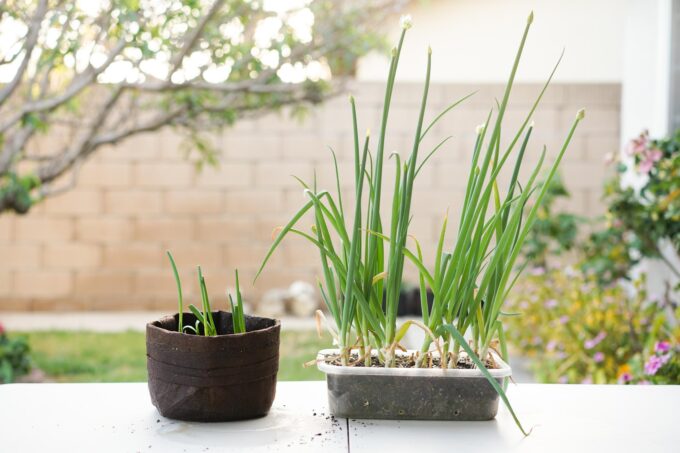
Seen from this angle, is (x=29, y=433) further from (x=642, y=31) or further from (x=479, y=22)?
(x=479, y=22)

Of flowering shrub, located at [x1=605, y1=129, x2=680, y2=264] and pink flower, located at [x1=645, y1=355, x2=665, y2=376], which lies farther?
flowering shrub, located at [x1=605, y1=129, x2=680, y2=264]

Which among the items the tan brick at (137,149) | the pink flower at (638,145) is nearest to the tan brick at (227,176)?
the tan brick at (137,149)

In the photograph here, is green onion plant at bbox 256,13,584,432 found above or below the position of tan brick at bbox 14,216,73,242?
above

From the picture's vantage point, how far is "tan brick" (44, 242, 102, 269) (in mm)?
5551

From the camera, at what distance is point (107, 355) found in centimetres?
406

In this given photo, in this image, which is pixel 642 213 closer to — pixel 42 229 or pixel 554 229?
pixel 554 229

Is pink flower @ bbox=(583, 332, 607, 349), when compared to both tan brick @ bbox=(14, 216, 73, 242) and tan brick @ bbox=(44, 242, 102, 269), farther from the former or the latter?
tan brick @ bbox=(14, 216, 73, 242)

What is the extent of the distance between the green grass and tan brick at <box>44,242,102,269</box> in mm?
938

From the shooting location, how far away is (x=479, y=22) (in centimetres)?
753

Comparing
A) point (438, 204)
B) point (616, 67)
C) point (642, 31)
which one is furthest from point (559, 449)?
point (616, 67)

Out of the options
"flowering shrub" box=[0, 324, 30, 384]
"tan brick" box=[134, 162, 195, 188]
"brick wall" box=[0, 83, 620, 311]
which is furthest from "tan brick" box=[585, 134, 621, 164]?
"flowering shrub" box=[0, 324, 30, 384]

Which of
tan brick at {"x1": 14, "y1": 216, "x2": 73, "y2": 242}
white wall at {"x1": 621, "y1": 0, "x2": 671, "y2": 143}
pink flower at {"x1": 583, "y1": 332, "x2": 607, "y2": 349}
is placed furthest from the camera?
tan brick at {"x1": 14, "y1": 216, "x2": 73, "y2": 242}

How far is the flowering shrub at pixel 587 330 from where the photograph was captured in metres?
2.96

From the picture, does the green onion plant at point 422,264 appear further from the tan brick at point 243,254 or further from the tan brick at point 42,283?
the tan brick at point 42,283
